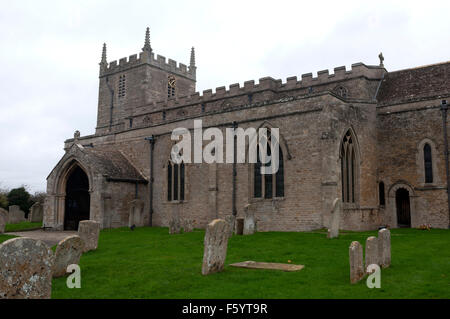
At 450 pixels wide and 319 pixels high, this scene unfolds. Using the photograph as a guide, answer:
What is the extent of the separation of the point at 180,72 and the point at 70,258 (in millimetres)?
33432

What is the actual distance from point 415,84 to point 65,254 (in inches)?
832

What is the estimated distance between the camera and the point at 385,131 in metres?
22.3

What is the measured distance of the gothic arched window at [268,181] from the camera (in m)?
19.8

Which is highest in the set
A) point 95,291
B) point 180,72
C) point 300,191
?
point 180,72

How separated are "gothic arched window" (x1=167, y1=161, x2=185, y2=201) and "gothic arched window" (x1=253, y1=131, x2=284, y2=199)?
5.11 meters

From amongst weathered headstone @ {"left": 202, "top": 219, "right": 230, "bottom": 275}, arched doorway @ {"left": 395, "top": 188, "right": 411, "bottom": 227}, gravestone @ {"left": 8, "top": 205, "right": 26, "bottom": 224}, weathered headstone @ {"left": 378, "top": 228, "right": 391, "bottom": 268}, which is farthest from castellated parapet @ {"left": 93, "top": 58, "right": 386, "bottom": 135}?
weathered headstone @ {"left": 202, "top": 219, "right": 230, "bottom": 275}

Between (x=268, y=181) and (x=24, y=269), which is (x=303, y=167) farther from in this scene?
(x=24, y=269)

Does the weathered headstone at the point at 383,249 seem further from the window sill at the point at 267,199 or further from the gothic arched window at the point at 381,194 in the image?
the gothic arched window at the point at 381,194

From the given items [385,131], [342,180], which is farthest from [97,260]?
[385,131]

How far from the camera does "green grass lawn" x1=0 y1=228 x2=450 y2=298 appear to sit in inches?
288

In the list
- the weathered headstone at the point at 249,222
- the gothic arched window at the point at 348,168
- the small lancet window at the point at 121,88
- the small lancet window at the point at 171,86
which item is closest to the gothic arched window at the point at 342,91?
the gothic arched window at the point at 348,168

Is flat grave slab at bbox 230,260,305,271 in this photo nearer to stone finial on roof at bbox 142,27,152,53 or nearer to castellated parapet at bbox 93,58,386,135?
castellated parapet at bbox 93,58,386,135
